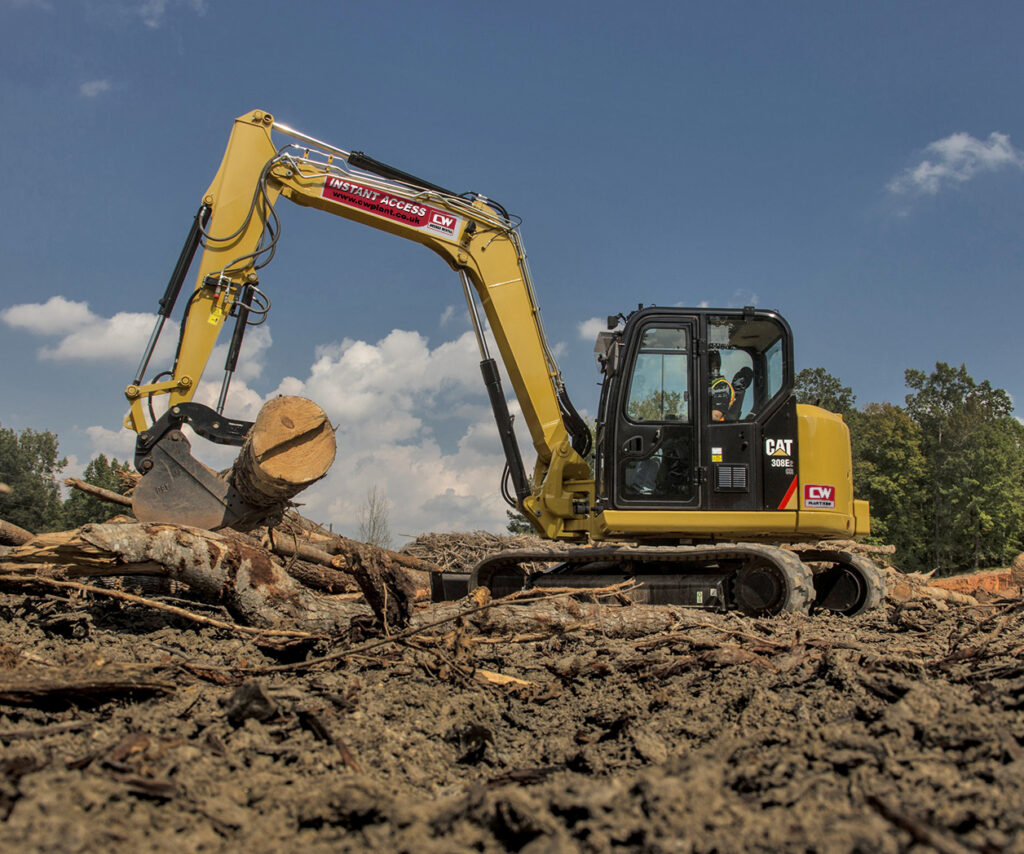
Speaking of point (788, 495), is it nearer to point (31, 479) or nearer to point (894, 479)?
point (894, 479)

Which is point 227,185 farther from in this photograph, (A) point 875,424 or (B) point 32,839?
(A) point 875,424

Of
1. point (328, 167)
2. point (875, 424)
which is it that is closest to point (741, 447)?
point (328, 167)

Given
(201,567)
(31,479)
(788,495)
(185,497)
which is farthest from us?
(31,479)

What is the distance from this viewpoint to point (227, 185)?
775 cm

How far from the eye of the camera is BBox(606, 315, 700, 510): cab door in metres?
7.36

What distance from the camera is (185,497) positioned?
662 cm

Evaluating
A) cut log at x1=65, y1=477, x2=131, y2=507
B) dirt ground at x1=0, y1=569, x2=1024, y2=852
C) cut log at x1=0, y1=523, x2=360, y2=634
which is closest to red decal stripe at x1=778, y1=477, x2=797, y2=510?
dirt ground at x1=0, y1=569, x2=1024, y2=852

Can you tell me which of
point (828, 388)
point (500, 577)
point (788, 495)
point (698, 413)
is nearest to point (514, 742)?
point (698, 413)

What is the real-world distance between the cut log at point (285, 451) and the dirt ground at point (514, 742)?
1.47 m

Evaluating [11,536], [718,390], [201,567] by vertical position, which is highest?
[718,390]

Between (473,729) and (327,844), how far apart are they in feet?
4.15

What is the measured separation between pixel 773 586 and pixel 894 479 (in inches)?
1340

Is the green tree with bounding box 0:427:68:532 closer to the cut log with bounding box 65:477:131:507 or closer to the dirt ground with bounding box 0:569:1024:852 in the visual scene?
the cut log with bounding box 65:477:131:507

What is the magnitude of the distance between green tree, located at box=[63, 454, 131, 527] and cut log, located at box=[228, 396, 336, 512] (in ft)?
100
